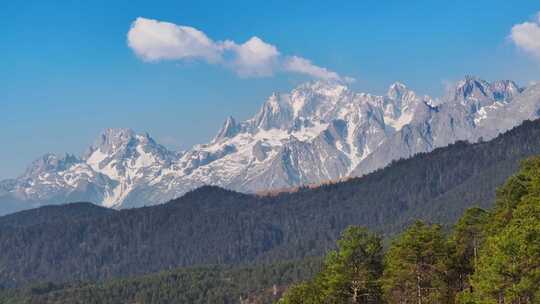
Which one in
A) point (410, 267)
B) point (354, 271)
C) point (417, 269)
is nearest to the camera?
point (410, 267)

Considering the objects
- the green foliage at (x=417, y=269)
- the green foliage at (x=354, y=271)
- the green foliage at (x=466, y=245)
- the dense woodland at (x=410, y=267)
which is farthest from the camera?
the green foliage at (x=466, y=245)

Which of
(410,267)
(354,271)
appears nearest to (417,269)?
(410,267)

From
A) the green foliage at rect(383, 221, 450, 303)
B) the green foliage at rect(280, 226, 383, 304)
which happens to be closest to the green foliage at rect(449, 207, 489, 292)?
the green foliage at rect(383, 221, 450, 303)

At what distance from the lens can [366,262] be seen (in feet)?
308

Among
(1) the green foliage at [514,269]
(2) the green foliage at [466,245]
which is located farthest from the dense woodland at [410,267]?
(1) the green foliage at [514,269]

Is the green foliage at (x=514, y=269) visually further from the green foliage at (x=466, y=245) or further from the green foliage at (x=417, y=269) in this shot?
the green foliage at (x=466, y=245)

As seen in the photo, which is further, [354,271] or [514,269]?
[354,271]

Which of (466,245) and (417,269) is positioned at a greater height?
(466,245)

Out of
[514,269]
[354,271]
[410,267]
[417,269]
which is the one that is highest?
[410,267]

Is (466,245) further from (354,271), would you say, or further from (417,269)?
(354,271)

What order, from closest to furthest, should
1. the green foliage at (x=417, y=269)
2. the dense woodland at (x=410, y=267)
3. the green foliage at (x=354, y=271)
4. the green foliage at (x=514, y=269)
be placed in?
the green foliage at (x=514, y=269)
the dense woodland at (x=410, y=267)
the green foliage at (x=417, y=269)
the green foliage at (x=354, y=271)

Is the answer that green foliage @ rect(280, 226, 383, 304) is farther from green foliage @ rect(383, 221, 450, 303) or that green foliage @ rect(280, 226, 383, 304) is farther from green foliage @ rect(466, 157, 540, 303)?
green foliage @ rect(466, 157, 540, 303)

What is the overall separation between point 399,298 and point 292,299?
1775 cm

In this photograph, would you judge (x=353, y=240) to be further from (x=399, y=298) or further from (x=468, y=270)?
(x=468, y=270)
